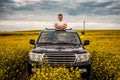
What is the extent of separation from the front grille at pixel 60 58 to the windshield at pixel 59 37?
1449 mm

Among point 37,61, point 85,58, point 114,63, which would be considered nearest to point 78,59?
point 85,58

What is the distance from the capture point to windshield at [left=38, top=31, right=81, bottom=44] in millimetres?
12531

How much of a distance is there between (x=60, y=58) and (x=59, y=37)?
1979 mm

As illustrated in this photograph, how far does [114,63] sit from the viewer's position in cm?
1273

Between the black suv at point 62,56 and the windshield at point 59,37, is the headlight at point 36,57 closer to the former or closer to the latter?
the black suv at point 62,56

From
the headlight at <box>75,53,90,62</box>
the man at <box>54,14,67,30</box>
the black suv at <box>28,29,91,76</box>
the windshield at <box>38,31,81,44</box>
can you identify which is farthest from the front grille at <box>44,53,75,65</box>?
the man at <box>54,14,67,30</box>

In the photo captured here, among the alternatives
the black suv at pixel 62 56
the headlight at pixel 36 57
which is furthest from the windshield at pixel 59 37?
the headlight at pixel 36 57

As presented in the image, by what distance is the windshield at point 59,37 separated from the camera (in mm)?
12531

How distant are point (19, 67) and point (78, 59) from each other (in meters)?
4.17

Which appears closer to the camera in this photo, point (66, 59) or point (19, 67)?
point (66, 59)

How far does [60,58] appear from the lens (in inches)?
431

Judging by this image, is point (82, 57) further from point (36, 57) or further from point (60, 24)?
point (60, 24)

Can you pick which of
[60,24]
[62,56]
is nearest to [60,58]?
[62,56]

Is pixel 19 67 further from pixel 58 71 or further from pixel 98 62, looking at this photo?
pixel 58 71
